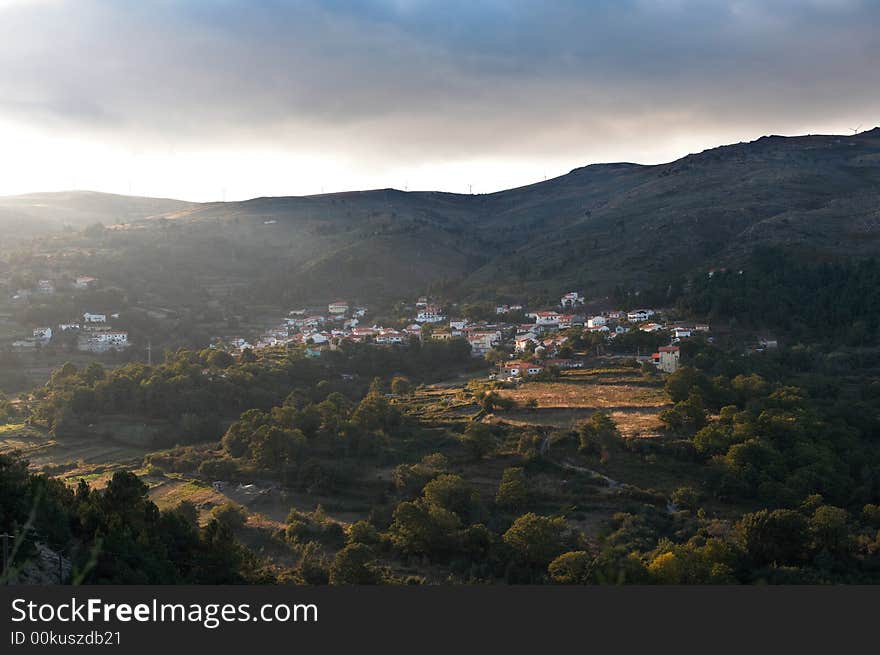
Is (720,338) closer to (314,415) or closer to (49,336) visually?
(314,415)

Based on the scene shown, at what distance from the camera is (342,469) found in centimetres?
2511

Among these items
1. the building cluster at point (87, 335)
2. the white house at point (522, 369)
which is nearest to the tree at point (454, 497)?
the white house at point (522, 369)

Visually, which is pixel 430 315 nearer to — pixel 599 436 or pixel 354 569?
pixel 599 436

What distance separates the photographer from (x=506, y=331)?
54.1 metres

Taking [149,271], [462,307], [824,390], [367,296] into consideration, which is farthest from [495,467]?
[149,271]

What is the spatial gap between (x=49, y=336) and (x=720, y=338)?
155ft

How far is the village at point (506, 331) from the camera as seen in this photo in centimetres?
4222

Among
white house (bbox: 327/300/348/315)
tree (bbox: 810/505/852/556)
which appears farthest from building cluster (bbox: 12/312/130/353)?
tree (bbox: 810/505/852/556)

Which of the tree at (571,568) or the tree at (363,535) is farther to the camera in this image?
the tree at (363,535)

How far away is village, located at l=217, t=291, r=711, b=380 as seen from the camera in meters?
42.2

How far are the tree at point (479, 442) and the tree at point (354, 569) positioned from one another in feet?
34.2

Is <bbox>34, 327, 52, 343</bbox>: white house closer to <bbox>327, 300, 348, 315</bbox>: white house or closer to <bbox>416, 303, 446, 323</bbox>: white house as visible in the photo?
<bbox>327, 300, 348, 315</bbox>: white house

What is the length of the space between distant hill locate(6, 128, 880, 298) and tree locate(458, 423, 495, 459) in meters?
42.1

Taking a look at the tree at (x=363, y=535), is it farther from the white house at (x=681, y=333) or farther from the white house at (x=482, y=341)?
the white house at (x=482, y=341)
